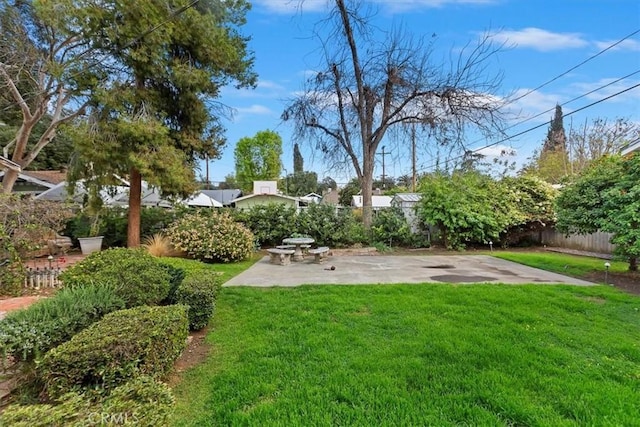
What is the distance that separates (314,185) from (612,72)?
41.4 metres

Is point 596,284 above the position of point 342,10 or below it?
below

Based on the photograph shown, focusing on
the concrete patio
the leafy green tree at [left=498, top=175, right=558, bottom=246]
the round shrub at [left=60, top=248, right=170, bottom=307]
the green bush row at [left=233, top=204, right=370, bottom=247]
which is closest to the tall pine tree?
the leafy green tree at [left=498, top=175, right=558, bottom=246]

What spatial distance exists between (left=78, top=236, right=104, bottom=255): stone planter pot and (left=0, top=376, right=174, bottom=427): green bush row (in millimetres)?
10090

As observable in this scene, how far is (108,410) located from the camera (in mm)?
1628

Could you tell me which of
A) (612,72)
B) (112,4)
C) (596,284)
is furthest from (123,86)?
(612,72)

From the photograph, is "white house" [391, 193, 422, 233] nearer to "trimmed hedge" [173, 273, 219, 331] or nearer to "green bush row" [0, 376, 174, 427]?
"trimmed hedge" [173, 273, 219, 331]

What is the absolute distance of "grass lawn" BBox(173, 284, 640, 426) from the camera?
2.09 meters

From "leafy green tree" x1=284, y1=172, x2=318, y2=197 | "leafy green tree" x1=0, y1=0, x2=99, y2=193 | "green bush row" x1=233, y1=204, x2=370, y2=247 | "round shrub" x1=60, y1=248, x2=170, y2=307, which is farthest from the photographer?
"leafy green tree" x1=284, y1=172, x2=318, y2=197

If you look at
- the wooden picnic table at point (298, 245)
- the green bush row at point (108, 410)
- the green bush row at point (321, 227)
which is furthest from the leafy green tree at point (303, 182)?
the green bush row at point (108, 410)

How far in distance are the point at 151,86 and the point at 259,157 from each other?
83.9 ft

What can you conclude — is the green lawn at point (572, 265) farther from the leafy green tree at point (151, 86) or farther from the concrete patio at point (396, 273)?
the leafy green tree at point (151, 86)

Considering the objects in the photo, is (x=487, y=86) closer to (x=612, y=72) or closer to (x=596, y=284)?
(x=612, y=72)

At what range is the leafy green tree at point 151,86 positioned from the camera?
7984mm

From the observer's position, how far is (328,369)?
8.74ft
